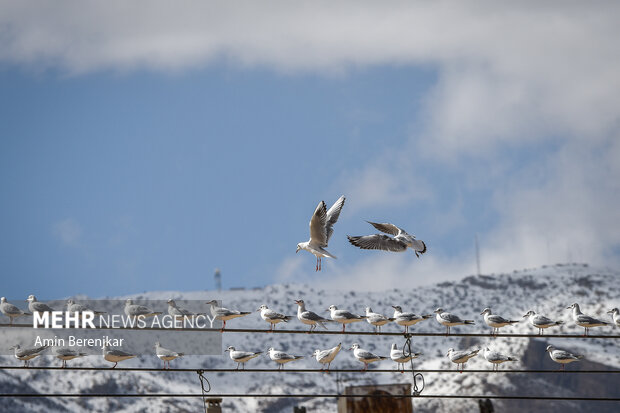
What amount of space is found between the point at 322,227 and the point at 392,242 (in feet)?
7.74

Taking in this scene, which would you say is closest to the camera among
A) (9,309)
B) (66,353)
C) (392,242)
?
(66,353)

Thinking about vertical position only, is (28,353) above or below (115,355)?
above

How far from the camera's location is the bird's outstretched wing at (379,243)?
94.4ft

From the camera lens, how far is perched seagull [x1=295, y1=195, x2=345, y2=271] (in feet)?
88.8

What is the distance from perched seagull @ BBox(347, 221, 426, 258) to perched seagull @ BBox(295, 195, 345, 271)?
44.4 inches

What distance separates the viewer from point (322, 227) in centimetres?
2742

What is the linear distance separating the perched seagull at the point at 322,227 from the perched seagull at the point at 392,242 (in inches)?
44.4

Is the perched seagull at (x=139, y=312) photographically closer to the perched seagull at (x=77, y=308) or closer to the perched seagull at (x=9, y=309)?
the perched seagull at (x=77, y=308)

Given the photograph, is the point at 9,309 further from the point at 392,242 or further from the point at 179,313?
the point at 392,242

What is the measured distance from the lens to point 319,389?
18938 centimetres

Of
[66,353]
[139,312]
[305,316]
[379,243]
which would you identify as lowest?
[66,353]

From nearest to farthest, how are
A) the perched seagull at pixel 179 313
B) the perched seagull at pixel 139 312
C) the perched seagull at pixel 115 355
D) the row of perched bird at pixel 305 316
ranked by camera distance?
the perched seagull at pixel 115 355, the row of perched bird at pixel 305 316, the perched seagull at pixel 139 312, the perched seagull at pixel 179 313

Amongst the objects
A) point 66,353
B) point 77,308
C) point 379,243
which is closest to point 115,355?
point 77,308

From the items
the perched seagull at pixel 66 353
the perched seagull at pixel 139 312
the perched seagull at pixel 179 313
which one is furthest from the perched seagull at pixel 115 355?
the perched seagull at pixel 179 313
